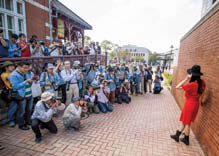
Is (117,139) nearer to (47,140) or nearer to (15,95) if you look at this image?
(47,140)

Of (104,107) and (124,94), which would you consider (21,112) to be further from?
(124,94)

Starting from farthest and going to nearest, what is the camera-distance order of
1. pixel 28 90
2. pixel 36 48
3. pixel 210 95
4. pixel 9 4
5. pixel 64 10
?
1. pixel 64 10
2. pixel 9 4
3. pixel 36 48
4. pixel 28 90
5. pixel 210 95

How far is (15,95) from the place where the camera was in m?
3.64

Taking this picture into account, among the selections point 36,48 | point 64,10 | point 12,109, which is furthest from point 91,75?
point 64,10

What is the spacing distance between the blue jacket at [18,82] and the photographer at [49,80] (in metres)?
0.70

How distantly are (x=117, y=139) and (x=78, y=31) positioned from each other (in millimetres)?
13587

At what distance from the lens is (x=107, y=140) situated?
364cm

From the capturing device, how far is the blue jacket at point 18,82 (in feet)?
11.6

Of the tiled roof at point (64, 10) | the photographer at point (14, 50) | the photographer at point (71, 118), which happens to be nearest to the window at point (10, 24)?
the photographer at point (14, 50)

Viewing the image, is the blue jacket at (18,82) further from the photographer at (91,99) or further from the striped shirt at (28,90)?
the photographer at (91,99)

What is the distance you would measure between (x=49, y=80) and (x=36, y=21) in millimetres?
5907

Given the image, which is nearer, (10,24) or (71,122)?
(71,122)

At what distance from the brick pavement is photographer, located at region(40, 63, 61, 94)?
1168mm

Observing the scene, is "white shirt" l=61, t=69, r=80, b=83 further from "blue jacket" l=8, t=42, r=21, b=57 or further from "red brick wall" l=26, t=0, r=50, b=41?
"red brick wall" l=26, t=0, r=50, b=41
